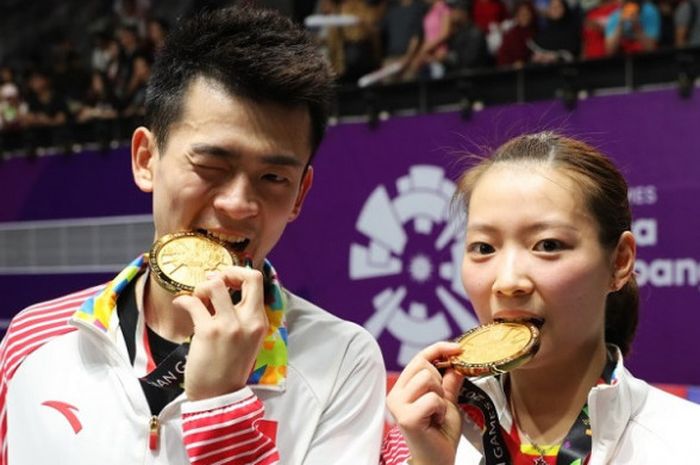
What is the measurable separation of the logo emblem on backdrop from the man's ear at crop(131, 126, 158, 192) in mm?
5060

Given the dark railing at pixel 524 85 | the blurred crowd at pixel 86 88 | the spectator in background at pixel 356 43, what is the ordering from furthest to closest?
1. the blurred crowd at pixel 86 88
2. the spectator in background at pixel 356 43
3. the dark railing at pixel 524 85

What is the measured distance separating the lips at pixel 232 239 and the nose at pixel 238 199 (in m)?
0.05

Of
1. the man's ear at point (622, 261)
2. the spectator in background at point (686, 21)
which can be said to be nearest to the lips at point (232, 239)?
the man's ear at point (622, 261)

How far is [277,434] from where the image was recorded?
202 centimetres

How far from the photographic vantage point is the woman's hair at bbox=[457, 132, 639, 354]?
2.03 metres

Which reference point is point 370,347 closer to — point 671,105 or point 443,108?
point 671,105

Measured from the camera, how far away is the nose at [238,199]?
1994 millimetres

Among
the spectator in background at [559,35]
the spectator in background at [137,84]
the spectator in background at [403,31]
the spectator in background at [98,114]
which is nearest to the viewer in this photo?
the spectator in background at [559,35]

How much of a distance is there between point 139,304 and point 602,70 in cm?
541

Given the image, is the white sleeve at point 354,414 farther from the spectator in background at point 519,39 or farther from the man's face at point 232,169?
the spectator in background at point 519,39

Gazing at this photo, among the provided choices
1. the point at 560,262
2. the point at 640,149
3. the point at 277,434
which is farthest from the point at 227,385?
the point at 640,149

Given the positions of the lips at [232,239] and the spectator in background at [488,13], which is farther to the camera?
the spectator in background at [488,13]

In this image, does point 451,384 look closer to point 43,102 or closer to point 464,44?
point 464,44

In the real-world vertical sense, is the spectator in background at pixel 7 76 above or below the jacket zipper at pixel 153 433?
above
